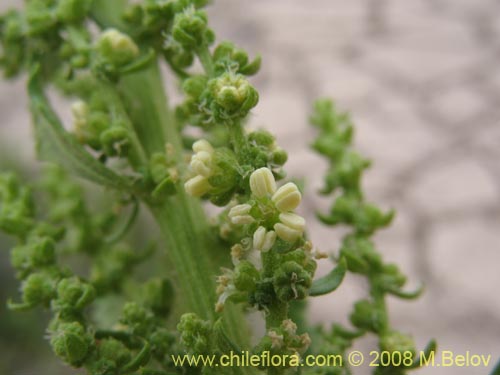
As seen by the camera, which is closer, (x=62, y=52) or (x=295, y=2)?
(x=62, y=52)

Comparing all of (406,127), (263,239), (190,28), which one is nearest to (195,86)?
(190,28)

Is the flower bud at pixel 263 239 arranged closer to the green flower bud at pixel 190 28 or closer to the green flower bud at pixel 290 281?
the green flower bud at pixel 290 281

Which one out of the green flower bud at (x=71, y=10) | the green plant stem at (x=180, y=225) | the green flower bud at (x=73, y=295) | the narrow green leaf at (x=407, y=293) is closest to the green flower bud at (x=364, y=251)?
the narrow green leaf at (x=407, y=293)

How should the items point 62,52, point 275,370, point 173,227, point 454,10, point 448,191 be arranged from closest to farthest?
point 275,370 < point 173,227 < point 62,52 < point 448,191 < point 454,10

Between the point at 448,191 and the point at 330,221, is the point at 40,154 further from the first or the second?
the point at 448,191

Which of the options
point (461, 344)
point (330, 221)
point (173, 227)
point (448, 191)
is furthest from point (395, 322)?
point (173, 227)

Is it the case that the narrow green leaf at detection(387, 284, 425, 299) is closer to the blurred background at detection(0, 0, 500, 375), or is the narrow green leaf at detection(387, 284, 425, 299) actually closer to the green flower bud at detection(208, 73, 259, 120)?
the green flower bud at detection(208, 73, 259, 120)

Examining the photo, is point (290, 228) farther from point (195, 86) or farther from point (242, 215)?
point (195, 86)
